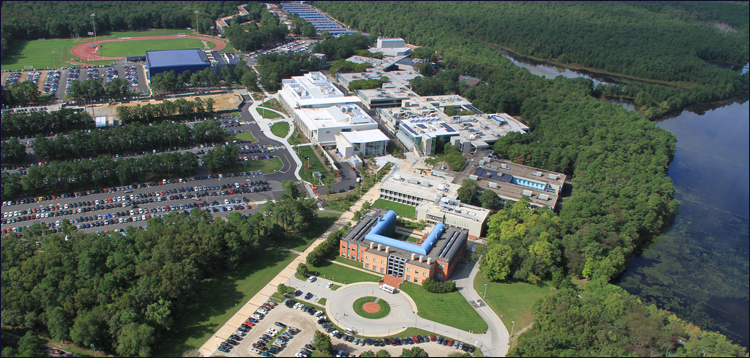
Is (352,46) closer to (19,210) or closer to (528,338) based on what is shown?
(19,210)

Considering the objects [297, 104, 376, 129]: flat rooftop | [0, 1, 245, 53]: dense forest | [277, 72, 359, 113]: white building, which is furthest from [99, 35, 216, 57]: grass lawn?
[297, 104, 376, 129]: flat rooftop

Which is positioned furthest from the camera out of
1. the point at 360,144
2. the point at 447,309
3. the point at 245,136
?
the point at 245,136

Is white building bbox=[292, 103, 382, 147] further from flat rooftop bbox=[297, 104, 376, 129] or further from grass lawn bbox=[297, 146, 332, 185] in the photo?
grass lawn bbox=[297, 146, 332, 185]

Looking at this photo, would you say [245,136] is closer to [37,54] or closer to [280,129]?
[280,129]

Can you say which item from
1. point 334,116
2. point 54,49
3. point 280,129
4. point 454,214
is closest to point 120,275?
point 454,214

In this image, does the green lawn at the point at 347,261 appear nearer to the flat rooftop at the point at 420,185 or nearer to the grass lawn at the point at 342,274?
the grass lawn at the point at 342,274

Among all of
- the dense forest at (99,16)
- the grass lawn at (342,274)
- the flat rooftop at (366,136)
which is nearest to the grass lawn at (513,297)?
the grass lawn at (342,274)
